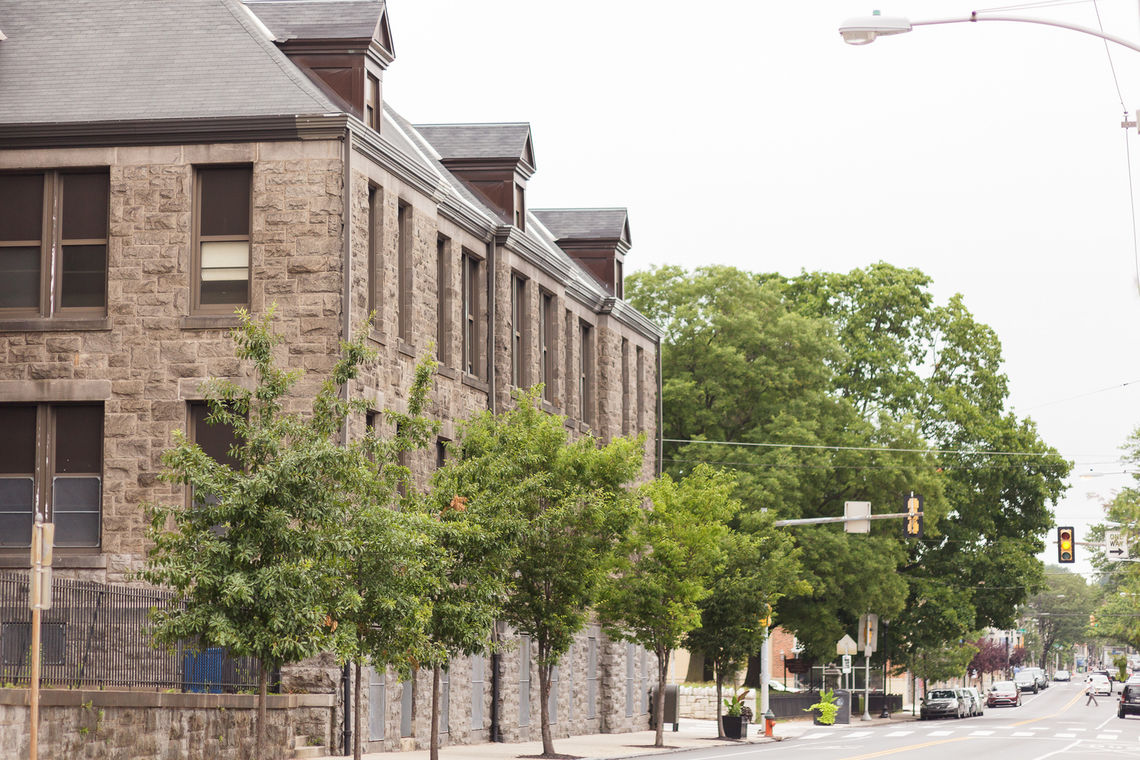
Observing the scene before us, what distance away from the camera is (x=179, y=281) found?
1109 inches

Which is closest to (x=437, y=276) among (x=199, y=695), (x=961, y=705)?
(x=199, y=695)

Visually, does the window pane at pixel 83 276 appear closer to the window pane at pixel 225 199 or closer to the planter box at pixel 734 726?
the window pane at pixel 225 199

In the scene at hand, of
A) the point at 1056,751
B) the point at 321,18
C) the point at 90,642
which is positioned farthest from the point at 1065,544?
the point at 90,642

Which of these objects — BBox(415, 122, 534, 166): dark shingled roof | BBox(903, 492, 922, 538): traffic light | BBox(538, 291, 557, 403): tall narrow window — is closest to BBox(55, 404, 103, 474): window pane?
BBox(415, 122, 534, 166): dark shingled roof

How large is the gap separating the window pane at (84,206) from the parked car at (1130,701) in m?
56.0

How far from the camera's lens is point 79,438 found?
28516 millimetres

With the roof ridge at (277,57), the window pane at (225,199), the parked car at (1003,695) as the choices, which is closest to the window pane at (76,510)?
the window pane at (225,199)

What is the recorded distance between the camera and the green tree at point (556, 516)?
3003cm

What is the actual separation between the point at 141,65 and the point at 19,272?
4460 mm

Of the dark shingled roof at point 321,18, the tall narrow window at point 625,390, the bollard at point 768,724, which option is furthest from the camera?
the tall narrow window at point 625,390

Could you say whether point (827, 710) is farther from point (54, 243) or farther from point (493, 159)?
point (54, 243)

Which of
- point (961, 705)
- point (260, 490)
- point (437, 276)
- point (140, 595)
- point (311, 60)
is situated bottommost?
point (961, 705)

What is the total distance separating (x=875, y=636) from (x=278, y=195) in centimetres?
3820

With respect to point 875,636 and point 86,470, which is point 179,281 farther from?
point 875,636
